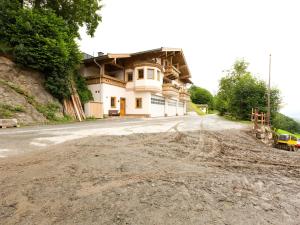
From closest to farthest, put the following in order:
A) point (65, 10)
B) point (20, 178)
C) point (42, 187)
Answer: point (42, 187), point (20, 178), point (65, 10)

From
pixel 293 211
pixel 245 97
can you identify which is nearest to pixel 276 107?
pixel 245 97

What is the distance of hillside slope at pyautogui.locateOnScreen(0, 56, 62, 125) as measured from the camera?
37.7ft

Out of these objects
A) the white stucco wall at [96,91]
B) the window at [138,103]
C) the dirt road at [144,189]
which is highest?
the white stucco wall at [96,91]

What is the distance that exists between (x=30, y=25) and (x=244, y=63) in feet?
115

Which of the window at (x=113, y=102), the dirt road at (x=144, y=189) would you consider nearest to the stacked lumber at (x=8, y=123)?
the dirt road at (x=144, y=189)

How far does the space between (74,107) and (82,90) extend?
351cm

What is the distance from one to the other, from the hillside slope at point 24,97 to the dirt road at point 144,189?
8641mm

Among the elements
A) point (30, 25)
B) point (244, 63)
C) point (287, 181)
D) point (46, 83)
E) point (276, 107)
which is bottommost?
point (287, 181)

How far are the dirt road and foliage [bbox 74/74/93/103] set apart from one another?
14.7 metres

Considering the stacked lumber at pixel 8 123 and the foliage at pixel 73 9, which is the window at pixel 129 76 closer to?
the foliage at pixel 73 9

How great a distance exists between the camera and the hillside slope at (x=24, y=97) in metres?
11.5

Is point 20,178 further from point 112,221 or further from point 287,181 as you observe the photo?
point 287,181

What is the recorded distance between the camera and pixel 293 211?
234 cm

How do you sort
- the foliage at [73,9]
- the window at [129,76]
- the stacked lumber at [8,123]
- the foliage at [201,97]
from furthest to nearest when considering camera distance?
1. the foliage at [201,97]
2. the window at [129,76]
3. the foliage at [73,9]
4. the stacked lumber at [8,123]
